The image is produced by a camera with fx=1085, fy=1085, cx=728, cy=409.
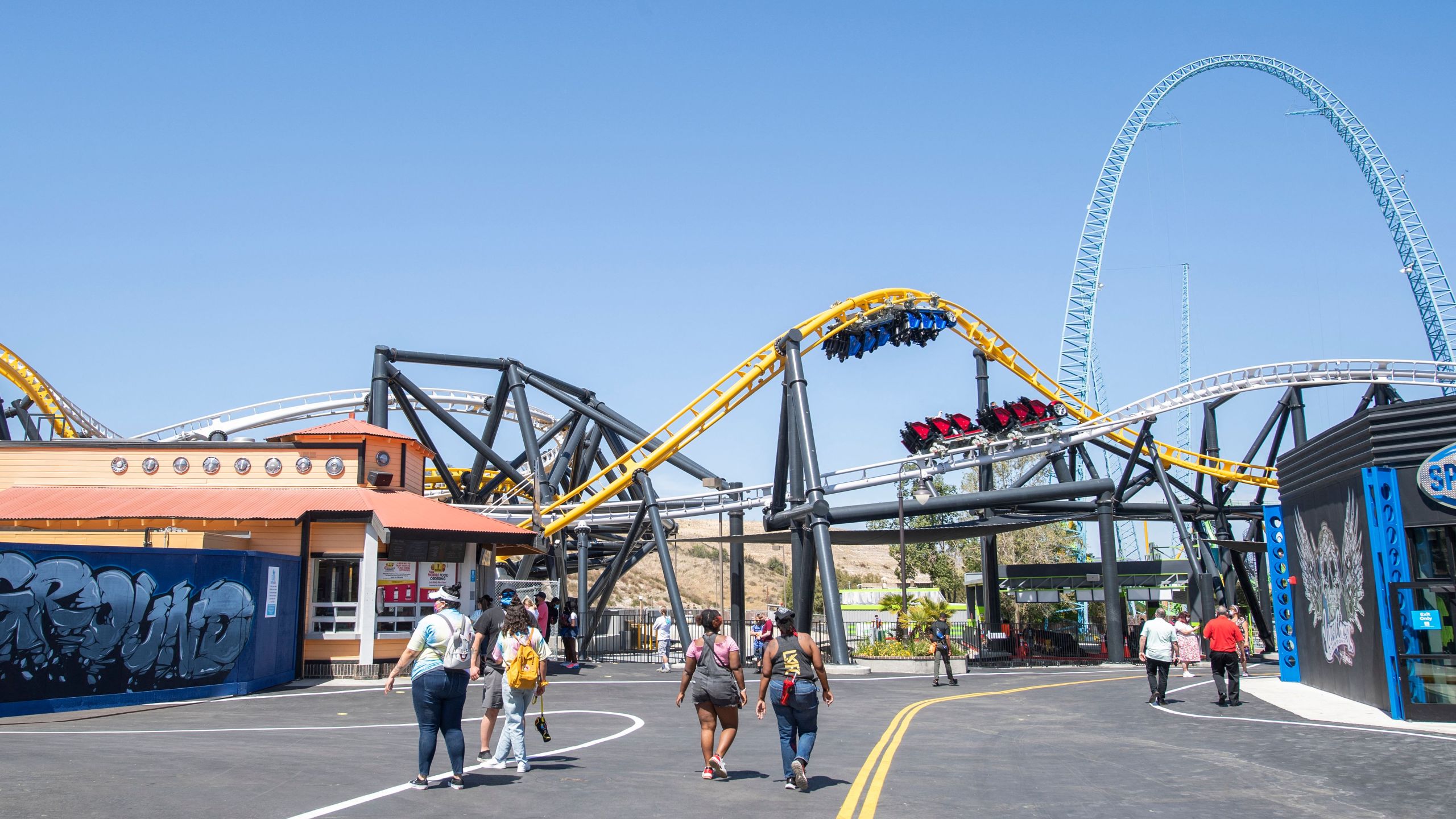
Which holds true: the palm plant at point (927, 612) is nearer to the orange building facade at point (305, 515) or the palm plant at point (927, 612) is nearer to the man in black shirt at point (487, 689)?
the orange building facade at point (305, 515)

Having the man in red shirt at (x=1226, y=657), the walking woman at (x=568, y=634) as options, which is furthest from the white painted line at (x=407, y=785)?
the walking woman at (x=568, y=634)

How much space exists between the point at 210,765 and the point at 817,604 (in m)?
81.1

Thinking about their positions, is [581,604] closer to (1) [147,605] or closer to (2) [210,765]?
(1) [147,605]

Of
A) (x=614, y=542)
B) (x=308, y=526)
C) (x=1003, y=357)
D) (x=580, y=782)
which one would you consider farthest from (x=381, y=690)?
(x=1003, y=357)

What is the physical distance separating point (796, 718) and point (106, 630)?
12.9 meters

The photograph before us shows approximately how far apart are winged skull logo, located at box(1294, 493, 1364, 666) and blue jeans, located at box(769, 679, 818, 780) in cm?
1170

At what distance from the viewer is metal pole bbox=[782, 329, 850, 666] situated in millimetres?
26938

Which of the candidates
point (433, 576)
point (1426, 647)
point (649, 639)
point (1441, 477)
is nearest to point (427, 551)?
point (433, 576)

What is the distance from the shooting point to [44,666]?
53.8 feet

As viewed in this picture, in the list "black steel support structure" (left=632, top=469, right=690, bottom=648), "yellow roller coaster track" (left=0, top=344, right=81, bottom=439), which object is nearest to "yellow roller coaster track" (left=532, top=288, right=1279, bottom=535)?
"black steel support structure" (left=632, top=469, right=690, bottom=648)

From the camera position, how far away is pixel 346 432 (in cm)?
2733

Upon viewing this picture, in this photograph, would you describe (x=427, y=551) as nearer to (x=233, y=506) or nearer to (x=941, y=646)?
(x=233, y=506)

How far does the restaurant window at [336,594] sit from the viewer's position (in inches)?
958

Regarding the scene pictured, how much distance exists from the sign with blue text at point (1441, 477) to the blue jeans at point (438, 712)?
13.9 metres
